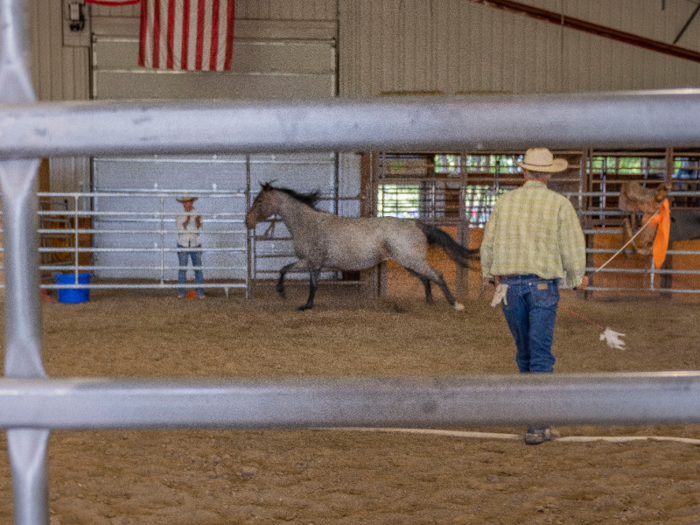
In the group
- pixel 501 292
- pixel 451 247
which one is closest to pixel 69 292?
pixel 451 247

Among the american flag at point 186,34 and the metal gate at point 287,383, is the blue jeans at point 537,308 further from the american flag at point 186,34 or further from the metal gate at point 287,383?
the american flag at point 186,34

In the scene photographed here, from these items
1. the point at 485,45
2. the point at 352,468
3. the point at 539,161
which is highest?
the point at 485,45

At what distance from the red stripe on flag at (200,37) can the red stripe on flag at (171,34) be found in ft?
1.25

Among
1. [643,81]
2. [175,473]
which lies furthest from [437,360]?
[643,81]

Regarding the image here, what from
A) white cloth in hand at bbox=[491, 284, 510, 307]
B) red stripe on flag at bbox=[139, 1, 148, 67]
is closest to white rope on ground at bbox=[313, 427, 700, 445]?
white cloth in hand at bbox=[491, 284, 510, 307]

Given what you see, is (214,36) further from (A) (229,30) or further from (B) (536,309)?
(B) (536,309)

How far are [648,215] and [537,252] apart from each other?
5.83 meters

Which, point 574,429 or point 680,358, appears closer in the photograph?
point 574,429

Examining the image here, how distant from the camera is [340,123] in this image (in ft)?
2.17

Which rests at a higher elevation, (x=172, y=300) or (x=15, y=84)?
(x=15, y=84)

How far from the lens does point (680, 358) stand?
527 cm

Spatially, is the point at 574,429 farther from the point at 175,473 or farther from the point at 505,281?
the point at 175,473

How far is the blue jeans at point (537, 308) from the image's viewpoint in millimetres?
3430

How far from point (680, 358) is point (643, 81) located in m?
9.83
